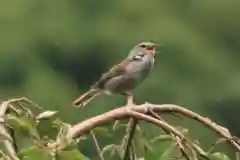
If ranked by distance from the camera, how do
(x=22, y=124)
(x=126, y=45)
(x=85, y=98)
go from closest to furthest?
(x=22, y=124) → (x=85, y=98) → (x=126, y=45)

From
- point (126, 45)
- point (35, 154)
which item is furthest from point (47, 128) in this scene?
point (126, 45)

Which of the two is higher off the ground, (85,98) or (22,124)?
(85,98)

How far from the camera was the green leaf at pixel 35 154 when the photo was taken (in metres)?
1.38

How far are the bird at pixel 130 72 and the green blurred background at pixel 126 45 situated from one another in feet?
33.3

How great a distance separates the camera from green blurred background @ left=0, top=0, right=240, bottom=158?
1412cm

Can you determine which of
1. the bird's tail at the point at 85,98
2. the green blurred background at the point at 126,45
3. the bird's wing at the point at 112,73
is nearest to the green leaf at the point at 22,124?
the bird's tail at the point at 85,98

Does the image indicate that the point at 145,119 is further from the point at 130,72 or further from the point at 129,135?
the point at 130,72

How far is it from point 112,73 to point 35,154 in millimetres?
1047

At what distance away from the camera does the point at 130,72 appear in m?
2.50

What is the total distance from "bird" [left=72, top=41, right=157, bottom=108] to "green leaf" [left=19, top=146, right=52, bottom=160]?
92 cm

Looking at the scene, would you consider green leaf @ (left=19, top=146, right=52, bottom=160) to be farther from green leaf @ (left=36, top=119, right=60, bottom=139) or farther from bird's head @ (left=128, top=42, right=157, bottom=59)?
bird's head @ (left=128, top=42, right=157, bottom=59)

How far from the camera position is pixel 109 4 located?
18828 mm

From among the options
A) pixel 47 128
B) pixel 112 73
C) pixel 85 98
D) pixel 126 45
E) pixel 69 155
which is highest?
pixel 126 45

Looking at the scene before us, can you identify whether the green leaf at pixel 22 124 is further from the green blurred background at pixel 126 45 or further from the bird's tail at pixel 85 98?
the green blurred background at pixel 126 45
